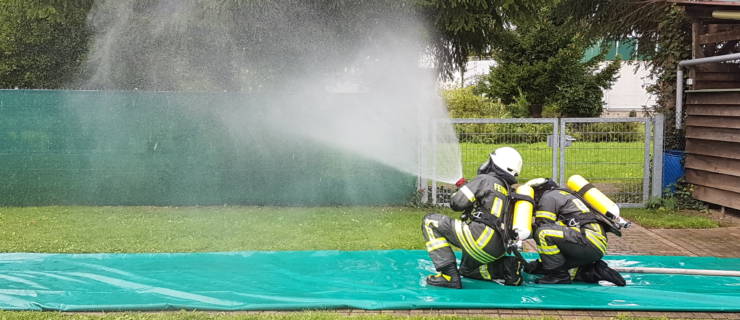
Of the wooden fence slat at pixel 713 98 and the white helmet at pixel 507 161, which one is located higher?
the wooden fence slat at pixel 713 98

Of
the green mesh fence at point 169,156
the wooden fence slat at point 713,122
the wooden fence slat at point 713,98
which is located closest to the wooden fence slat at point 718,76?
the wooden fence slat at point 713,98

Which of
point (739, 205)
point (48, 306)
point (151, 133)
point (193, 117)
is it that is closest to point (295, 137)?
point (193, 117)

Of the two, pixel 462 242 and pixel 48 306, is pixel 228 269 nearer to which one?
pixel 48 306

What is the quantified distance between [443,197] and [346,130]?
80.6 inches

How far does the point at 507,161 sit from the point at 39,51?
1861 cm

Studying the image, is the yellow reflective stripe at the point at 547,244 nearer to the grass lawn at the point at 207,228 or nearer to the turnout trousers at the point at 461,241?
the turnout trousers at the point at 461,241

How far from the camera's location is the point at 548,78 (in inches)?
1237

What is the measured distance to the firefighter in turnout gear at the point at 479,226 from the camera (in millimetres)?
5977

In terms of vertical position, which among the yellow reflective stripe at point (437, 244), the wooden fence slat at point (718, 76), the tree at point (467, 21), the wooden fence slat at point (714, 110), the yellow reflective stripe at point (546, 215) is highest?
the tree at point (467, 21)

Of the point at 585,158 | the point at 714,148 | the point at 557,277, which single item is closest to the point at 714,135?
the point at 714,148

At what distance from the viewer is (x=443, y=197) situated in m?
11.5

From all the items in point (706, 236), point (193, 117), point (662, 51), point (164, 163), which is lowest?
point (706, 236)

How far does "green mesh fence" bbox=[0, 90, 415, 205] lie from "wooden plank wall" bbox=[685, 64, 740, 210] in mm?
4805

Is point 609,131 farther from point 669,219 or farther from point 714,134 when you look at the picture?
point 669,219
